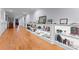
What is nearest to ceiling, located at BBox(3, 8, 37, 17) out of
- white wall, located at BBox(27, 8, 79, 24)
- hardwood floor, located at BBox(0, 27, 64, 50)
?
white wall, located at BBox(27, 8, 79, 24)

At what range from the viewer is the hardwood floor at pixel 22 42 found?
2.54m

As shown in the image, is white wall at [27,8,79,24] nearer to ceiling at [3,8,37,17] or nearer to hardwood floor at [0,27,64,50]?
ceiling at [3,8,37,17]

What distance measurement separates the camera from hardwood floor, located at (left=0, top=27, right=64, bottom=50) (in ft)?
8.34

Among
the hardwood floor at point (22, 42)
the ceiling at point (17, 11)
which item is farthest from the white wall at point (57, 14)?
the hardwood floor at point (22, 42)

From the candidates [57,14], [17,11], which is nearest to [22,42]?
[17,11]

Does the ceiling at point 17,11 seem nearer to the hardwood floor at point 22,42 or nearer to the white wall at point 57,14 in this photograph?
the white wall at point 57,14

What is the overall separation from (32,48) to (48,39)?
382 millimetres

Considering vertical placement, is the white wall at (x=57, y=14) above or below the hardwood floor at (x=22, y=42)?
above

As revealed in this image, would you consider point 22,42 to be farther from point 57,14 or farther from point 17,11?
point 57,14

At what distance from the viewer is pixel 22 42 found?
8.41 ft

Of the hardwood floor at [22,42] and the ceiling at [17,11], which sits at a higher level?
the ceiling at [17,11]

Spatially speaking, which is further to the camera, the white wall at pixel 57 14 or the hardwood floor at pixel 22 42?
the hardwood floor at pixel 22 42
